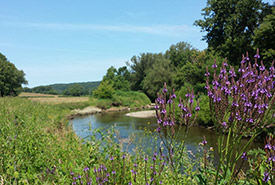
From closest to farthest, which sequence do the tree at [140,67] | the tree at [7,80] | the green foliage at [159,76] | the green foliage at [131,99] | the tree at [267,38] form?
the tree at [267,38] → the tree at [7,80] → the green foliage at [131,99] → the green foliage at [159,76] → the tree at [140,67]

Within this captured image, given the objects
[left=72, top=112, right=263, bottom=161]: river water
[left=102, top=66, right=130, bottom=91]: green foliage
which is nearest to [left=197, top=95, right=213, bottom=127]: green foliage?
[left=72, top=112, right=263, bottom=161]: river water

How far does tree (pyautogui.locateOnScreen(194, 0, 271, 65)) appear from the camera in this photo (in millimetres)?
21000

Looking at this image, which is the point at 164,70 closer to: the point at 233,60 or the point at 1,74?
the point at 233,60

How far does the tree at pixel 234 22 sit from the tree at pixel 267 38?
1156 mm

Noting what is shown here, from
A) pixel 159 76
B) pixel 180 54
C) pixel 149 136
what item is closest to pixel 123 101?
pixel 159 76

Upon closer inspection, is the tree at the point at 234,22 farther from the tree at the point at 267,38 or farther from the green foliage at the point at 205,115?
the green foliage at the point at 205,115

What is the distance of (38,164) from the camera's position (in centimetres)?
444

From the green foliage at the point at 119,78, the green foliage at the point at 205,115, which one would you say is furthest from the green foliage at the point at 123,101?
the green foliage at the point at 205,115

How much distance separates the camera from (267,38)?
18219 mm

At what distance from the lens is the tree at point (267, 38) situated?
1716cm

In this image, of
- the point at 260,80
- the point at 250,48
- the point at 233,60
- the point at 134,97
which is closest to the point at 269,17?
the point at 250,48

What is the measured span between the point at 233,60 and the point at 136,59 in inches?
1742

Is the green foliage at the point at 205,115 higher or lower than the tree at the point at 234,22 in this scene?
lower

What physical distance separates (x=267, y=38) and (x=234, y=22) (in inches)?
190
